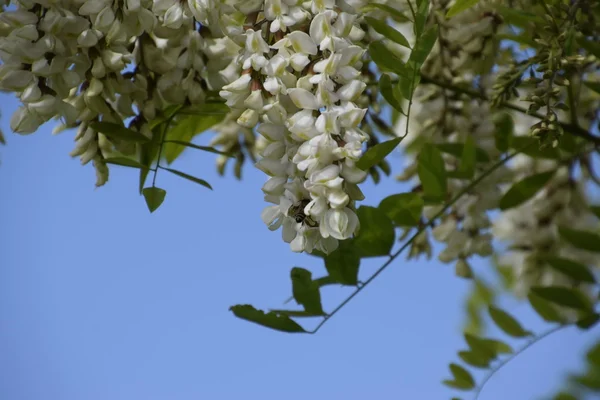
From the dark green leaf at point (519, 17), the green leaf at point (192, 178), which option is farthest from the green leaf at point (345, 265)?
the dark green leaf at point (519, 17)

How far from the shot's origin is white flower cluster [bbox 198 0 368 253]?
0.52 metres

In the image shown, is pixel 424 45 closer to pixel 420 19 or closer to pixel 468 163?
pixel 420 19

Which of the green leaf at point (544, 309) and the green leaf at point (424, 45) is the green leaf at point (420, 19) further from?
the green leaf at point (544, 309)

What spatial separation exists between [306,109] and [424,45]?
0.48 feet

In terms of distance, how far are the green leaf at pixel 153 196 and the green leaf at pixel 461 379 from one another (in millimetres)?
388

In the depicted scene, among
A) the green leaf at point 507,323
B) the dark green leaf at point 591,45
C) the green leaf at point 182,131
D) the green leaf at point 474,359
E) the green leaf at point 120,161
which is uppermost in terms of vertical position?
the green leaf at point 182,131

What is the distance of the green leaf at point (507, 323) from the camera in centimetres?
88

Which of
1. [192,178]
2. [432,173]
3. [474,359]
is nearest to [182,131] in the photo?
[192,178]

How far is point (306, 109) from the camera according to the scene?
1.76 feet

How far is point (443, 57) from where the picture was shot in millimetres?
1001

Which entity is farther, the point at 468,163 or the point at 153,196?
the point at 468,163

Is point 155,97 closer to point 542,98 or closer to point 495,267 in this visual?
point 542,98

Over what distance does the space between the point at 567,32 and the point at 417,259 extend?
1.48 feet

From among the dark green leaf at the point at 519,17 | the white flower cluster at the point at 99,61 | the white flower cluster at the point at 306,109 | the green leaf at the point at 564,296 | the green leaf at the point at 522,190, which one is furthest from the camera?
the green leaf at the point at 522,190
